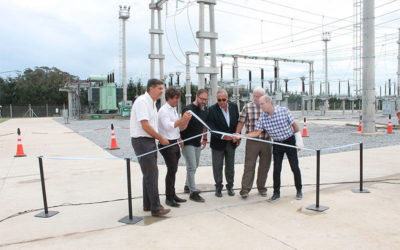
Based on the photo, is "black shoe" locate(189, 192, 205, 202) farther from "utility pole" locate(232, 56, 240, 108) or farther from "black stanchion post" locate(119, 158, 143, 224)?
"utility pole" locate(232, 56, 240, 108)

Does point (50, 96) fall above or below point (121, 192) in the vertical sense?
above

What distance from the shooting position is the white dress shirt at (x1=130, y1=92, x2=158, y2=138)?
458 cm

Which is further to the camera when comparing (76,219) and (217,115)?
(217,115)

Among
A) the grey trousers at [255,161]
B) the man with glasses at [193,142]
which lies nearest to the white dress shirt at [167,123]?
the man with glasses at [193,142]

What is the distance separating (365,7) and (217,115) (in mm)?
12858

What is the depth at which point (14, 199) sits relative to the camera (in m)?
5.90

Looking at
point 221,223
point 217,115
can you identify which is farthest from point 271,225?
point 217,115

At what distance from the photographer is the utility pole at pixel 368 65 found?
1509 centimetres

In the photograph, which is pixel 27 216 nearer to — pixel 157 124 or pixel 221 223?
pixel 157 124

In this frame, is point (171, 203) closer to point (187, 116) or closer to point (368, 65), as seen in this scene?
point (187, 116)

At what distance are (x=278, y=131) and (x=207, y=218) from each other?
6.06 ft

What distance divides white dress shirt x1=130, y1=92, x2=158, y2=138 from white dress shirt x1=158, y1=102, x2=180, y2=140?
1.06 ft

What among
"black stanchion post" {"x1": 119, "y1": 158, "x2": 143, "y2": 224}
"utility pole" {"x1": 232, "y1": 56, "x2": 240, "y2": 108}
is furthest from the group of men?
"utility pole" {"x1": 232, "y1": 56, "x2": 240, "y2": 108}

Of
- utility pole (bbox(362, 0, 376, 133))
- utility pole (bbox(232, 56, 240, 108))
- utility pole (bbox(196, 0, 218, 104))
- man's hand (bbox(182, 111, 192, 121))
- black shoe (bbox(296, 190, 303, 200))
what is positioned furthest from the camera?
utility pole (bbox(232, 56, 240, 108))
